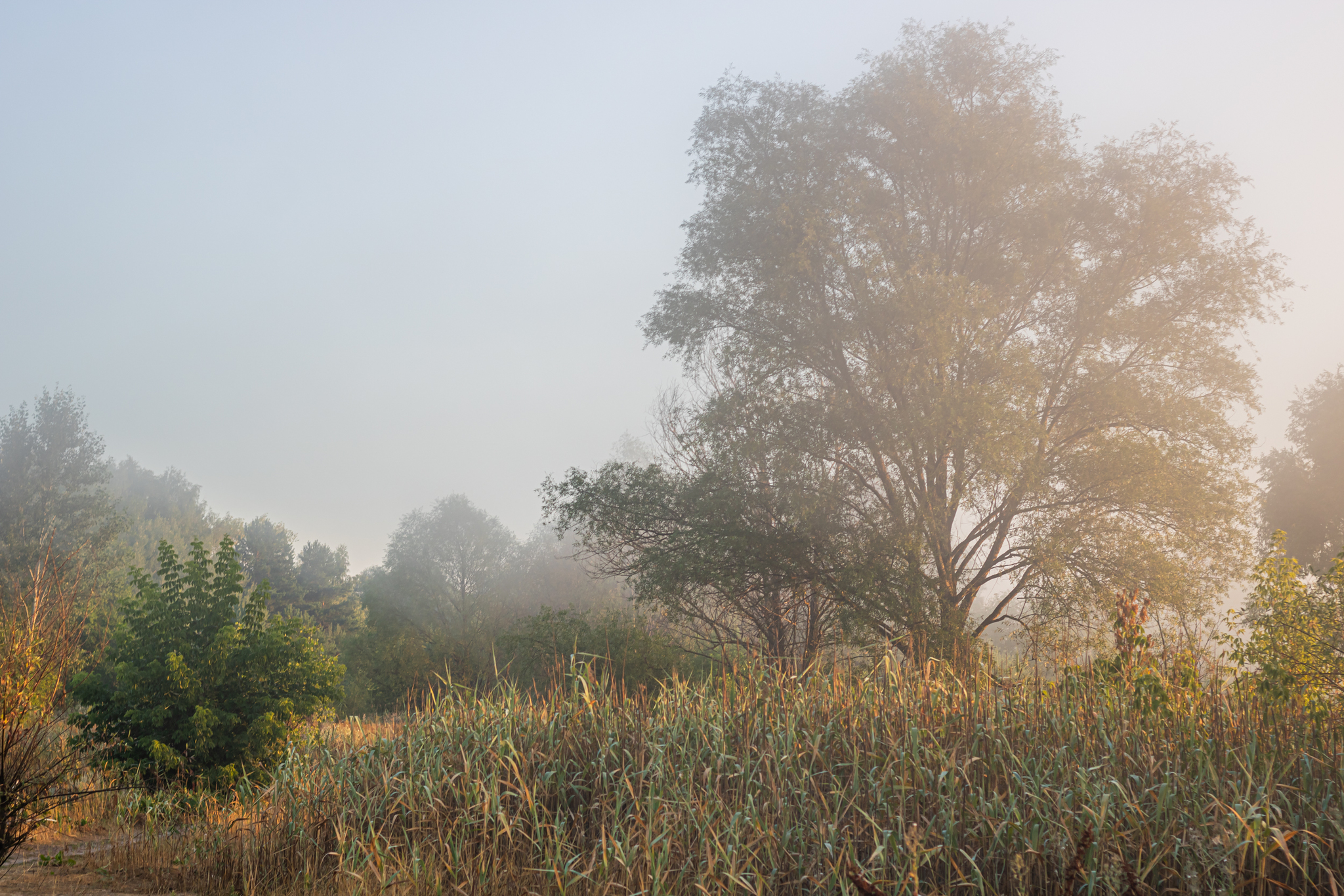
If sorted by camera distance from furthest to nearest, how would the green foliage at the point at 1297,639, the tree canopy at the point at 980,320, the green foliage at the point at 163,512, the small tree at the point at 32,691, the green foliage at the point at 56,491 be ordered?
1. the green foliage at the point at 163,512
2. the green foliage at the point at 56,491
3. the tree canopy at the point at 980,320
4. the green foliage at the point at 1297,639
5. the small tree at the point at 32,691

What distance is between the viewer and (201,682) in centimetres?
1026

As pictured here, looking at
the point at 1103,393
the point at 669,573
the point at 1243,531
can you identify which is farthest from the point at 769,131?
the point at 1243,531

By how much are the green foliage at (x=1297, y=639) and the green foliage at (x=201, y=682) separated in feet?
35.2

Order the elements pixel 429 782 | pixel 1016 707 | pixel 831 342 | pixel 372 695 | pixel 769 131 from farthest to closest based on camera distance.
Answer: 1. pixel 372 695
2. pixel 769 131
3. pixel 831 342
4. pixel 1016 707
5. pixel 429 782

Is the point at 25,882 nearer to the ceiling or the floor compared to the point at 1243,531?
nearer to the floor

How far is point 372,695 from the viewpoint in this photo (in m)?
22.0

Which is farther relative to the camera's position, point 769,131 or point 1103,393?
point 769,131

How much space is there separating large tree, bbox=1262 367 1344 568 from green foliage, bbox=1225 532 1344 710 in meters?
A: 22.5

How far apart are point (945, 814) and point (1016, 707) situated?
2181mm

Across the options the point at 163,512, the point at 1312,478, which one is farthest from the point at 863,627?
the point at 163,512

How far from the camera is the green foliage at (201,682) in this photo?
386 inches

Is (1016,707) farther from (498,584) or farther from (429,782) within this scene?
(498,584)

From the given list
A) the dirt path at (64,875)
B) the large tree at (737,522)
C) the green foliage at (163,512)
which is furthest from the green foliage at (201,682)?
the green foliage at (163,512)

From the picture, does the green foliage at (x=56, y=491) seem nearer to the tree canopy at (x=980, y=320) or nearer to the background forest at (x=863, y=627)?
the background forest at (x=863, y=627)
